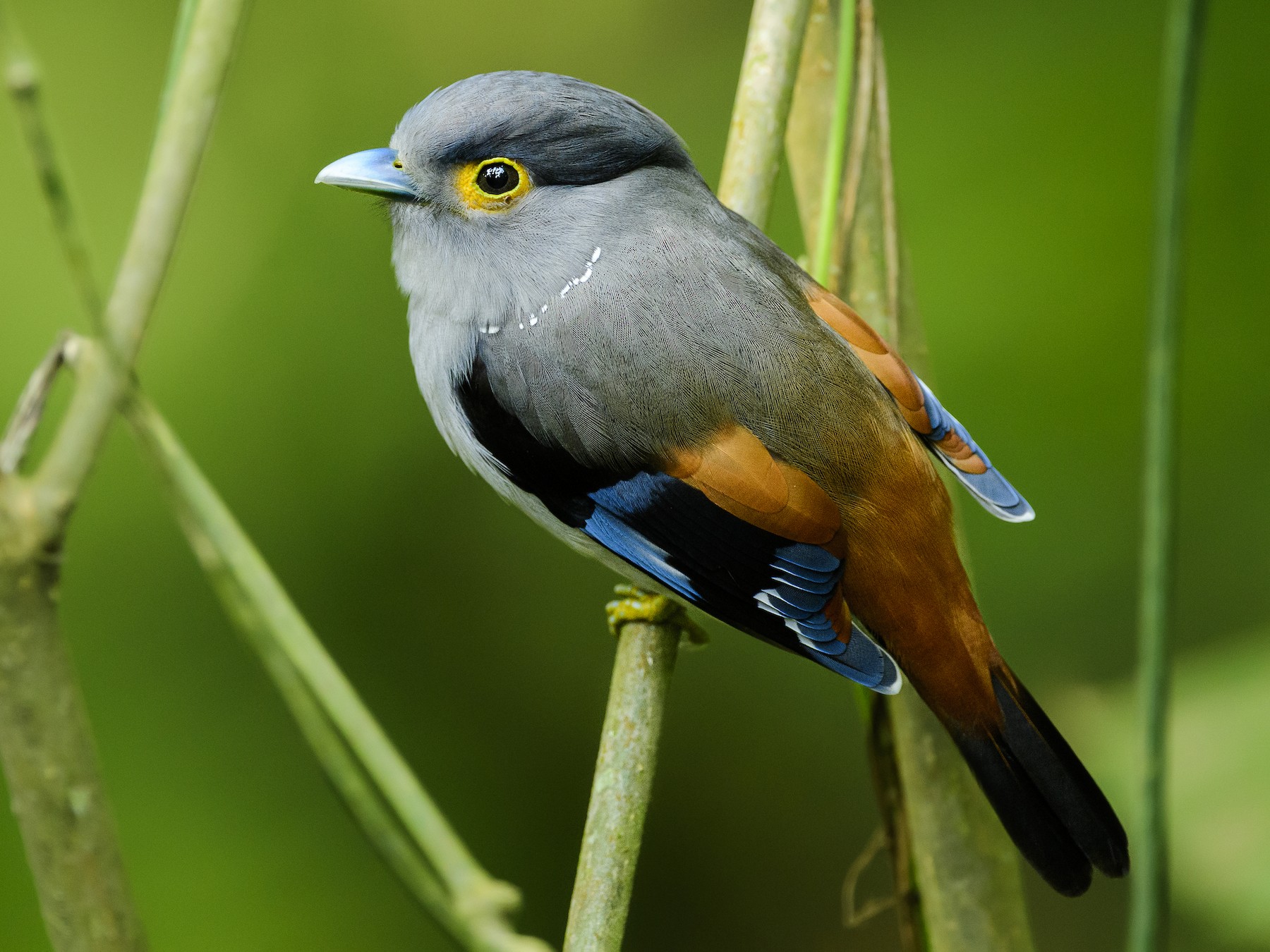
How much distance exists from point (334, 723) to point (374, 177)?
1.24 meters

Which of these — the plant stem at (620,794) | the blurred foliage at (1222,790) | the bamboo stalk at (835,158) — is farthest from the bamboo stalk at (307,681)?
the bamboo stalk at (835,158)

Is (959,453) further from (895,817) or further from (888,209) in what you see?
(895,817)

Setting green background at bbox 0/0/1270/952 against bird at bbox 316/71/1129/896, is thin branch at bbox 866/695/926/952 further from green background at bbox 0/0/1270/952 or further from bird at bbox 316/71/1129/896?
green background at bbox 0/0/1270/952

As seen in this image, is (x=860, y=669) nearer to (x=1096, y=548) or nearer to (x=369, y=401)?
(x=1096, y=548)

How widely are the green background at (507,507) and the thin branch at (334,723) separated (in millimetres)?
2027

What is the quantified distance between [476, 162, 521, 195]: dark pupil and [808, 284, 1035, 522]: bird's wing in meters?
0.52

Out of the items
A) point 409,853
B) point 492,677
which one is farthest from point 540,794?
point 409,853

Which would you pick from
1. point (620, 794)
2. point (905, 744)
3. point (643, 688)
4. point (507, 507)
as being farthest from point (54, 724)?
point (507, 507)

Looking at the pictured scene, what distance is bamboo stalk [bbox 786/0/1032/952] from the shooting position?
1763 millimetres

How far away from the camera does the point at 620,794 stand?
5.14 feet

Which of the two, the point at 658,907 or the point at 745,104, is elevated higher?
the point at 745,104

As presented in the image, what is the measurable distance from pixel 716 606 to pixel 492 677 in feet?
4.21

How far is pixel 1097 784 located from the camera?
5.83ft

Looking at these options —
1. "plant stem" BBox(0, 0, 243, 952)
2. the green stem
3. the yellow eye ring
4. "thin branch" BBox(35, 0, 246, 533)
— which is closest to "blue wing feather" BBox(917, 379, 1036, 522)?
the green stem
